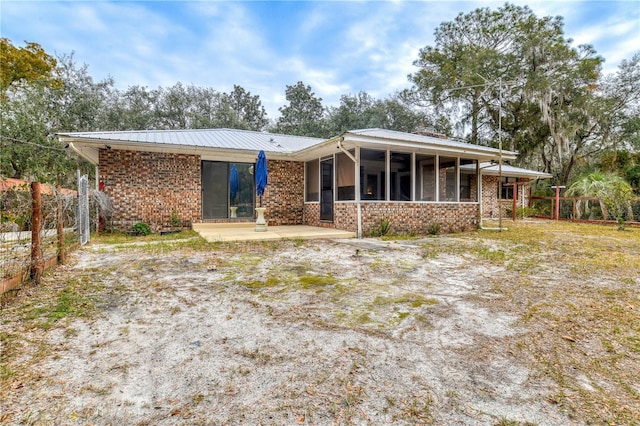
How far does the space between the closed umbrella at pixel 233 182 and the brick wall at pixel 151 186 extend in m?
1.06

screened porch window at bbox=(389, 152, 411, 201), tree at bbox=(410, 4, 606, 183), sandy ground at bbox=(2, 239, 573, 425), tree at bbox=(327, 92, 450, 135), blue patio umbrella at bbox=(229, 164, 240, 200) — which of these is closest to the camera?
sandy ground at bbox=(2, 239, 573, 425)

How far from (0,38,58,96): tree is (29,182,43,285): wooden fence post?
16662 mm

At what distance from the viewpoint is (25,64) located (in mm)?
15906

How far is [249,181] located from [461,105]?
18.6 metres

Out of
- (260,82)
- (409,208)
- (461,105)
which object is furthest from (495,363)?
(260,82)

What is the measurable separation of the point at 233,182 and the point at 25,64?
14.8 metres

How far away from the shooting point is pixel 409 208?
8953mm

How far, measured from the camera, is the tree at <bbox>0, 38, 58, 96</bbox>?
51.0 feet

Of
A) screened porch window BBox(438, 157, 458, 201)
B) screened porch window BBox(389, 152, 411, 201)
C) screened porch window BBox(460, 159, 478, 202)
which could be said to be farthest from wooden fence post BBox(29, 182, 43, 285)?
screened porch window BBox(460, 159, 478, 202)

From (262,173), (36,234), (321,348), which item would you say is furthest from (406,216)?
(36,234)

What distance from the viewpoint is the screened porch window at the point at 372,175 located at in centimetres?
912

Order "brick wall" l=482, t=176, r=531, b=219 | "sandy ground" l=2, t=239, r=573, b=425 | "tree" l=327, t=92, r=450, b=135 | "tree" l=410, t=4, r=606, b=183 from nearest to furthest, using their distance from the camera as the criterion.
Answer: "sandy ground" l=2, t=239, r=573, b=425, "brick wall" l=482, t=176, r=531, b=219, "tree" l=410, t=4, r=606, b=183, "tree" l=327, t=92, r=450, b=135

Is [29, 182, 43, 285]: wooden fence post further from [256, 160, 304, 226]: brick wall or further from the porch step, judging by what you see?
[256, 160, 304, 226]: brick wall

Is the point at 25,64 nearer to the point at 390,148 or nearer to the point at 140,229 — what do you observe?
the point at 140,229
